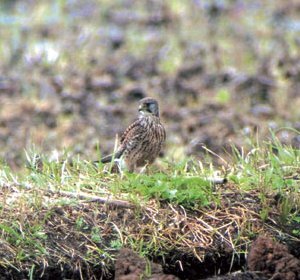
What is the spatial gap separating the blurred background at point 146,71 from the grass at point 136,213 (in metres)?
2.91

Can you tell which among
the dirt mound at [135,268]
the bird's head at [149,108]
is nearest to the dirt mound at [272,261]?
the dirt mound at [135,268]

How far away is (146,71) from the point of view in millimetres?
13125

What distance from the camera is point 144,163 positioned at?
873cm

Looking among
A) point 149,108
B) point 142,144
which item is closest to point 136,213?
point 142,144

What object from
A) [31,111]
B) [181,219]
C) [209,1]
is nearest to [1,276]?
[181,219]

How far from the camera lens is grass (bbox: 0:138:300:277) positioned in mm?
6801

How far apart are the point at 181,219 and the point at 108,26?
305 inches

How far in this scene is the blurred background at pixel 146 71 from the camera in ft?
38.5

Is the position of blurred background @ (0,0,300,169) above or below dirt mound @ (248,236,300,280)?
below

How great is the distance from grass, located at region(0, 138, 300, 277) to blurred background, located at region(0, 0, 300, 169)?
291cm

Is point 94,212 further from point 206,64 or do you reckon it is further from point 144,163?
point 206,64

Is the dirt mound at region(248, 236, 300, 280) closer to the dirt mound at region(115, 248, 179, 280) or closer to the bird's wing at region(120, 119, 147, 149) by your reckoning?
the dirt mound at region(115, 248, 179, 280)

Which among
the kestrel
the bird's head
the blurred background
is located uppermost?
the bird's head

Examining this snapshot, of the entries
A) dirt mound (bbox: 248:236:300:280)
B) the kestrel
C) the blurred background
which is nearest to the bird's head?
the kestrel
